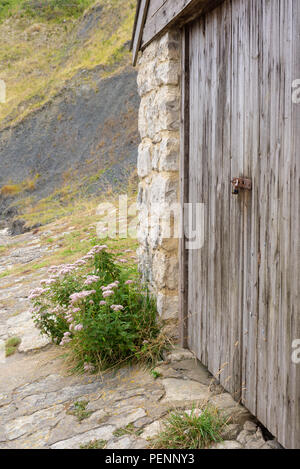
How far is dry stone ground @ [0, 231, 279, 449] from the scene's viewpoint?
7.88ft

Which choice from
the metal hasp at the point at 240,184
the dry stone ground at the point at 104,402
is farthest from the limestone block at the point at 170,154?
the dry stone ground at the point at 104,402

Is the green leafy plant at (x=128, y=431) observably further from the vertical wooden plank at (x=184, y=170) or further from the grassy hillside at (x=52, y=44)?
the grassy hillside at (x=52, y=44)

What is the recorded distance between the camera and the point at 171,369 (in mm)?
3115

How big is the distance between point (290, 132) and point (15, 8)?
1370 inches

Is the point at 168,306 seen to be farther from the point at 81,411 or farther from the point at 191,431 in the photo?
the point at 191,431

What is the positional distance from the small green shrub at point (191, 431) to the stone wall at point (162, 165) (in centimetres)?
117

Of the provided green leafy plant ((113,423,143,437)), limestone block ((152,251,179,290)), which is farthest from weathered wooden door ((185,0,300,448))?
green leafy plant ((113,423,143,437))

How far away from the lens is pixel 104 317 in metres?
3.27

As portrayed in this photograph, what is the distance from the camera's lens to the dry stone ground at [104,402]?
2.40 m

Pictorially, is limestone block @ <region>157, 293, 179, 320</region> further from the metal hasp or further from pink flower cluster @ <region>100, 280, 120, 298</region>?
the metal hasp

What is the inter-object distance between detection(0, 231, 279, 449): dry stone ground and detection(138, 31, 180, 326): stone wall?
23.9 inches

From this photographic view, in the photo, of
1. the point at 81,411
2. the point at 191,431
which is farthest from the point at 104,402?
the point at 191,431

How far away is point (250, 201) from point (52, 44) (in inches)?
1056
